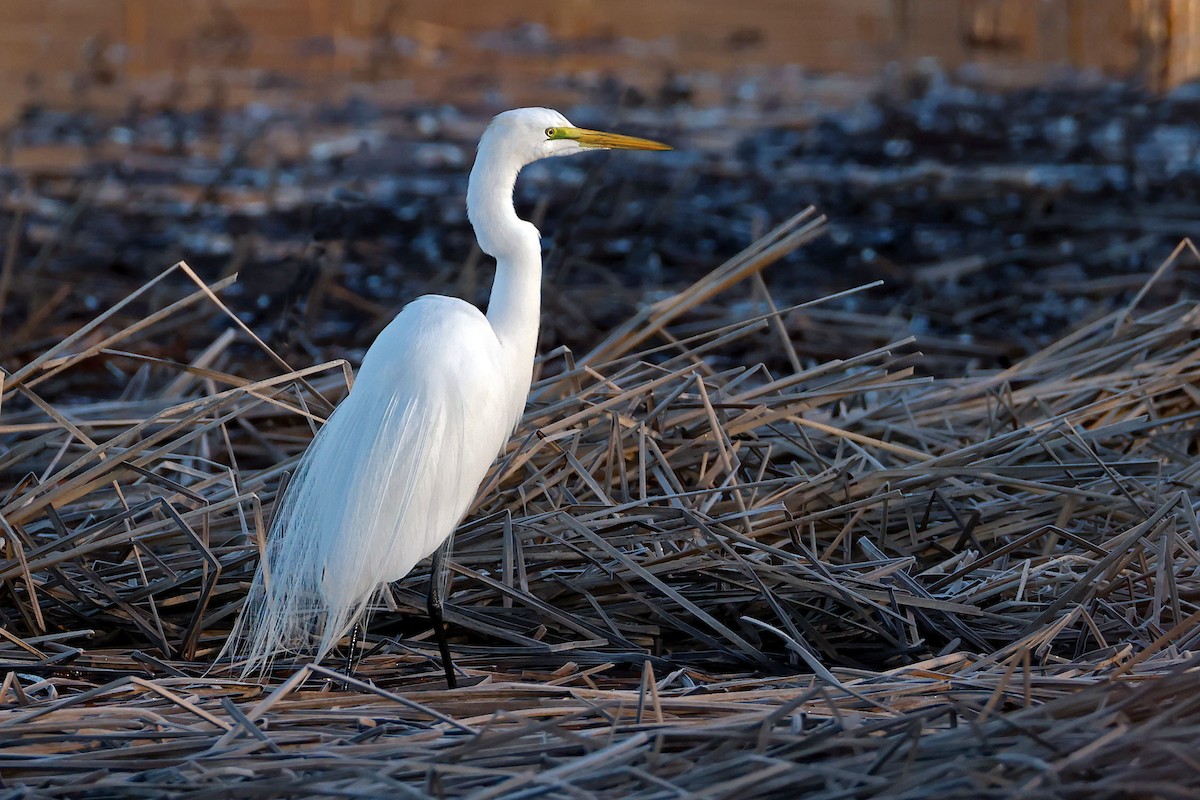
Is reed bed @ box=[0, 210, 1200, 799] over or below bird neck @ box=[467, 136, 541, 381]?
below

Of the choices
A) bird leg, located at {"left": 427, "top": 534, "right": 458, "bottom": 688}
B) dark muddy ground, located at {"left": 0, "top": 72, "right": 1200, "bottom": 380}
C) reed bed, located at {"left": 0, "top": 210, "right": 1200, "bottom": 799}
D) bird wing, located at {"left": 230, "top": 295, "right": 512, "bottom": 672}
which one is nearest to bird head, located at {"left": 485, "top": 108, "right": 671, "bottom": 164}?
bird wing, located at {"left": 230, "top": 295, "right": 512, "bottom": 672}

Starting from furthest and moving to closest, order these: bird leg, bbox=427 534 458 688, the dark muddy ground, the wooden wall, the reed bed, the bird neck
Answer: the wooden wall
the dark muddy ground
the bird neck
bird leg, bbox=427 534 458 688
the reed bed

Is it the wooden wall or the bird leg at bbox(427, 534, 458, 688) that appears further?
the wooden wall

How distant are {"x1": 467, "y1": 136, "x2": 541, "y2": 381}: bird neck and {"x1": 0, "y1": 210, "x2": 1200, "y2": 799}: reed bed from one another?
36cm

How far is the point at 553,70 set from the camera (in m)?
14.2

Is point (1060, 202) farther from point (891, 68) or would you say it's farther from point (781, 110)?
point (891, 68)

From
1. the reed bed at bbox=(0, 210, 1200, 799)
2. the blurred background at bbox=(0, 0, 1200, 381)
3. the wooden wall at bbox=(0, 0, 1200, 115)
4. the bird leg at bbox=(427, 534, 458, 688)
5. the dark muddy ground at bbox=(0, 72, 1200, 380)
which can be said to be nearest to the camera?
the reed bed at bbox=(0, 210, 1200, 799)

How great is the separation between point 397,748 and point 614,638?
69cm

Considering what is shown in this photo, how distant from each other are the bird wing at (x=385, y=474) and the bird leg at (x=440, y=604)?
53 mm

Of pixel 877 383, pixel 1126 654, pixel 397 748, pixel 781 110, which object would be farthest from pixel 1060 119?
pixel 397 748

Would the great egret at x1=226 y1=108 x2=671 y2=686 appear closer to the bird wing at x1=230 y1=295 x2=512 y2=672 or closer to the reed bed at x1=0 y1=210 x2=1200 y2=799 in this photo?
the bird wing at x1=230 y1=295 x2=512 y2=672

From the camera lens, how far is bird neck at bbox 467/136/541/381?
2600 mm

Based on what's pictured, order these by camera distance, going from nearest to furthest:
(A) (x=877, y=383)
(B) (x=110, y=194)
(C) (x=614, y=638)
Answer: (C) (x=614, y=638) < (A) (x=877, y=383) < (B) (x=110, y=194)

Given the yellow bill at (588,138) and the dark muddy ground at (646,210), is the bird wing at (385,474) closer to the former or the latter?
the yellow bill at (588,138)
